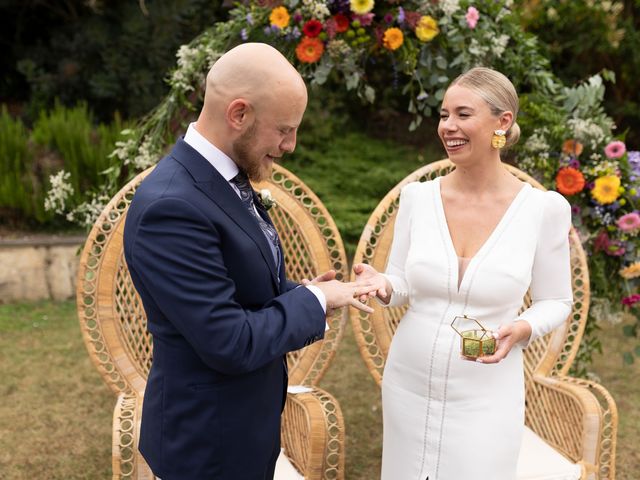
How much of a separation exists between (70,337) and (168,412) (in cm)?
372

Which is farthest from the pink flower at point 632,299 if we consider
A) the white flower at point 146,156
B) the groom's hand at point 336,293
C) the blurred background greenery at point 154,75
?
the blurred background greenery at point 154,75

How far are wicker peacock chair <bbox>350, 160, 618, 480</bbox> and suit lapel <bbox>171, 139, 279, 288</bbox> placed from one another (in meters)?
1.21

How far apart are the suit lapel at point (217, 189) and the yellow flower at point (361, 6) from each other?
1.80 m

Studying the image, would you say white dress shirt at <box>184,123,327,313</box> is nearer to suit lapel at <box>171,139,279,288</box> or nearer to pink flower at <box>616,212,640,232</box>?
suit lapel at <box>171,139,279,288</box>

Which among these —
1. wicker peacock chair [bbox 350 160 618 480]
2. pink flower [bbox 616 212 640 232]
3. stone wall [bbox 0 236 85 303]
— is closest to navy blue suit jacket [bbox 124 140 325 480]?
wicker peacock chair [bbox 350 160 618 480]


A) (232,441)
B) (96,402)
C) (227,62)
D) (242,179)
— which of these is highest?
(227,62)

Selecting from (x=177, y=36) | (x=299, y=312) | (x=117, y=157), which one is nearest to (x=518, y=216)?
(x=299, y=312)

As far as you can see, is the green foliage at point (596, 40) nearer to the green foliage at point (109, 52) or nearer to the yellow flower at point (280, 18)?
the green foliage at point (109, 52)

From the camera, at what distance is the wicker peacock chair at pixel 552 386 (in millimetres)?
2580

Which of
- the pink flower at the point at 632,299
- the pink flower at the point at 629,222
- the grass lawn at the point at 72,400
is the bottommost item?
the grass lawn at the point at 72,400

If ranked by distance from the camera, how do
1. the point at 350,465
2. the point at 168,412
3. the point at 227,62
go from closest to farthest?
1. the point at 227,62
2. the point at 168,412
3. the point at 350,465

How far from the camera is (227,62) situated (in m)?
1.60

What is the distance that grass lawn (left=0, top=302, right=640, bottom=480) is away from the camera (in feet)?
11.8

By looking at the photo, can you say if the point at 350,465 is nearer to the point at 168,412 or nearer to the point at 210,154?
the point at 168,412
